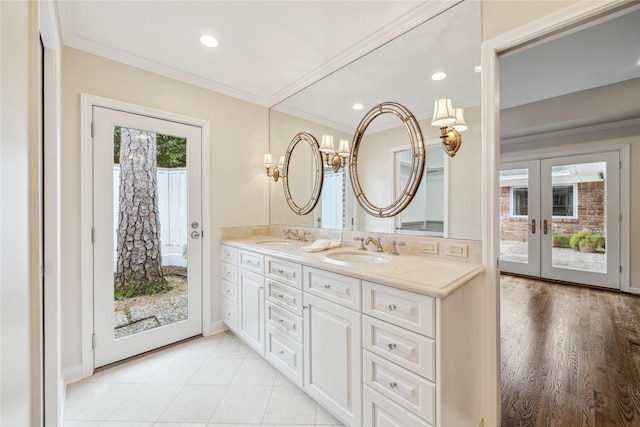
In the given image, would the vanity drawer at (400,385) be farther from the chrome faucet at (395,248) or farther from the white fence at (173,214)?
the white fence at (173,214)

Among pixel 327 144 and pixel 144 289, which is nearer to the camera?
pixel 144 289

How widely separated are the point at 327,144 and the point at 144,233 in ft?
5.95

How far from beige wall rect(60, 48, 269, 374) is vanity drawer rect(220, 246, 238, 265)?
0.10 m

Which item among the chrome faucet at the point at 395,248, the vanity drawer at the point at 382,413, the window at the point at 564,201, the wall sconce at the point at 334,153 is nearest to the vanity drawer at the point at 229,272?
the wall sconce at the point at 334,153

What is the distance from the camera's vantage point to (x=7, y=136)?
1.96ft

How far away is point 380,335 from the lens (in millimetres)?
1301

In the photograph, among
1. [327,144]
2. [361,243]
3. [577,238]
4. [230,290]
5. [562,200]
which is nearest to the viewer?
[361,243]

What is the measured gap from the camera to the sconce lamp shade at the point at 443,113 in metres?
1.58

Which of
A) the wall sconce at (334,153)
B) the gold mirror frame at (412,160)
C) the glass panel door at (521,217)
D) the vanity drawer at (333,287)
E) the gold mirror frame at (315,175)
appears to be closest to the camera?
the vanity drawer at (333,287)

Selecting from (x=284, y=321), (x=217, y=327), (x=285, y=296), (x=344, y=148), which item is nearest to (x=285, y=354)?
(x=284, y=321)

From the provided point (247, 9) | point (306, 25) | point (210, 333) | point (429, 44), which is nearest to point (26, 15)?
point (247, 9)

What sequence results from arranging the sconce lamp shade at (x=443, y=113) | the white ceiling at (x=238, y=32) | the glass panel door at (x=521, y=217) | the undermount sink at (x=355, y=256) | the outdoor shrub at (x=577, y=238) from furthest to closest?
the glass panel door at (x=521, y=217)
the outdoor shrub at (x=577, y=238)
the undermount sink at (x=355, y=256)
the white ceiling at (x=238, y=32)
the sconce lamp shade at (x=443, y=113)

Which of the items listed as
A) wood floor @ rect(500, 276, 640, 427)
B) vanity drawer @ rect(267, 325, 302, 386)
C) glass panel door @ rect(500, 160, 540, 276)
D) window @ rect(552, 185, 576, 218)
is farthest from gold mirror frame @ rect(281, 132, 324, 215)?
window @ rect(552, 185, 576, 218)

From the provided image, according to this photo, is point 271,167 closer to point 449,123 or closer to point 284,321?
point 284,321
